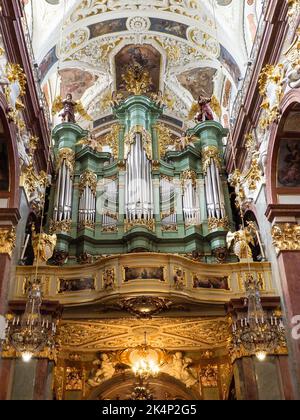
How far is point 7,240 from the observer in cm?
1074

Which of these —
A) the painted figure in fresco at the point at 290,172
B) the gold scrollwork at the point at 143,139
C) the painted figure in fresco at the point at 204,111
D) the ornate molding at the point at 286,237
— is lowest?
the ornate molding at the point at 286,237

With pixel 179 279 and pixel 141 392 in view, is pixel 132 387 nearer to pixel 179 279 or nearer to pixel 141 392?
pixel 141 392

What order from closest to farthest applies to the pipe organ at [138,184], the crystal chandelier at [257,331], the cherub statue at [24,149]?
the crystal chandelier at [257,331]
the cherub statue at [24,149]
the pipe organ at [138,184]

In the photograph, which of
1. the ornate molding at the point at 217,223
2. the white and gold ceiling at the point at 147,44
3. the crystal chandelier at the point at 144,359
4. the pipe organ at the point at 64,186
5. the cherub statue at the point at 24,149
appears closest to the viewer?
the cherub statue at the point at 24,149

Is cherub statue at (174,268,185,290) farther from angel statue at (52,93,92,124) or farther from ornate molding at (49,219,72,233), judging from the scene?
angel statue at (52,93,92,124)

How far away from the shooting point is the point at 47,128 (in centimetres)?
1413

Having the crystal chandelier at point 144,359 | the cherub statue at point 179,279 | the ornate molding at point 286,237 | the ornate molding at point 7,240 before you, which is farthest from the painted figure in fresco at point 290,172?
the ornate molding at point 7,240

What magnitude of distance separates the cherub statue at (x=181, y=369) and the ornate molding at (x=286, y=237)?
13.4 feet

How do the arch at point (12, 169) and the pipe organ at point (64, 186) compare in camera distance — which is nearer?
the arch at point (12, 169)

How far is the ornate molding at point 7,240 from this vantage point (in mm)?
10633

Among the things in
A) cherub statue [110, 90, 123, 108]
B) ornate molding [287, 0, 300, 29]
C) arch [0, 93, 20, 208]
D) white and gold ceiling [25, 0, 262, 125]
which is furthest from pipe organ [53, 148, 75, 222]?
ornate molding [287, 0, 300, 29]

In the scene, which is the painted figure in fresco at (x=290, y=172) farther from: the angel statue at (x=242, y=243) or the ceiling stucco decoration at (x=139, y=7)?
Answer: the ceiling stucco decoration at (x=139, y=7)

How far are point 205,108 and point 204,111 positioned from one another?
0.36 feet
